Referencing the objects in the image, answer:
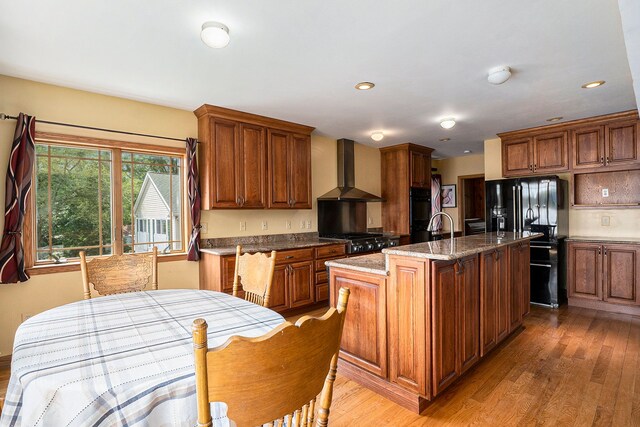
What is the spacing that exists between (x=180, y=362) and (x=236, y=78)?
7.96ft

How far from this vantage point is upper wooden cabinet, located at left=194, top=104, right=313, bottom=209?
3600mm

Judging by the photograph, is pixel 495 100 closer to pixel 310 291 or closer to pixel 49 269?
pixel 310 291

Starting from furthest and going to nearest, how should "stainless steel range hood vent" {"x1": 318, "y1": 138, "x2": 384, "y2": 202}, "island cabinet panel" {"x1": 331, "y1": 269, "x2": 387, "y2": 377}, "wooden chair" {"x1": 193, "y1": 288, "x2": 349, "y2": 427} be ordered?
"stainless steel range hood vent" {"x1": 318, "y1": 138, "x2": 384, "y2": 202} < "island cabinet panel" {"x1": 331, "y1": 269, "x2": 387, "y2": 377} < "wooden chair" {"x1": 193, "y1": 288, "x2": 349, "y2": 427}

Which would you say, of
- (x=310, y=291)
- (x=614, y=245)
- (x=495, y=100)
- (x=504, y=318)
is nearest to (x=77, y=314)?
(x=310, y=291)

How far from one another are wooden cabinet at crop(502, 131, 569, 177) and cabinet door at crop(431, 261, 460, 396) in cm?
337

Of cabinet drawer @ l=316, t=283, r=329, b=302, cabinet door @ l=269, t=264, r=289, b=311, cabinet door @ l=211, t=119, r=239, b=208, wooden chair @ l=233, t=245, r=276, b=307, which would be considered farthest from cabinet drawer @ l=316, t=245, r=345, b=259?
wooden chair @ l=233, t=245, r=276, b=307

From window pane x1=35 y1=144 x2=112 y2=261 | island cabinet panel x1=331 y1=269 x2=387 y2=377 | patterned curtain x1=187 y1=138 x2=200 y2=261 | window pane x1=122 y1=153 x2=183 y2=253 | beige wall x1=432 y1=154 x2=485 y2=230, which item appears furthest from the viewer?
beige wall x1=432 y1=154 x2=485 y2=230

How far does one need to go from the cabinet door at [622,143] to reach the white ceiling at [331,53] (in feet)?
1.25

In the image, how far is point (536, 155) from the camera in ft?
14.9

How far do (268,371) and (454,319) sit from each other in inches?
69.2

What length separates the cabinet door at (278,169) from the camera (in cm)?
407

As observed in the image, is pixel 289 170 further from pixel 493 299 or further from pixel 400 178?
pixel 493 299

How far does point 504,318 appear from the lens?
2854 millimetres

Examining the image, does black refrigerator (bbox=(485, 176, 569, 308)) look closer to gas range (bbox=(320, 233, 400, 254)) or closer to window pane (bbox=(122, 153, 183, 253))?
gas range (bbox=(320, 233, 400, 254))
